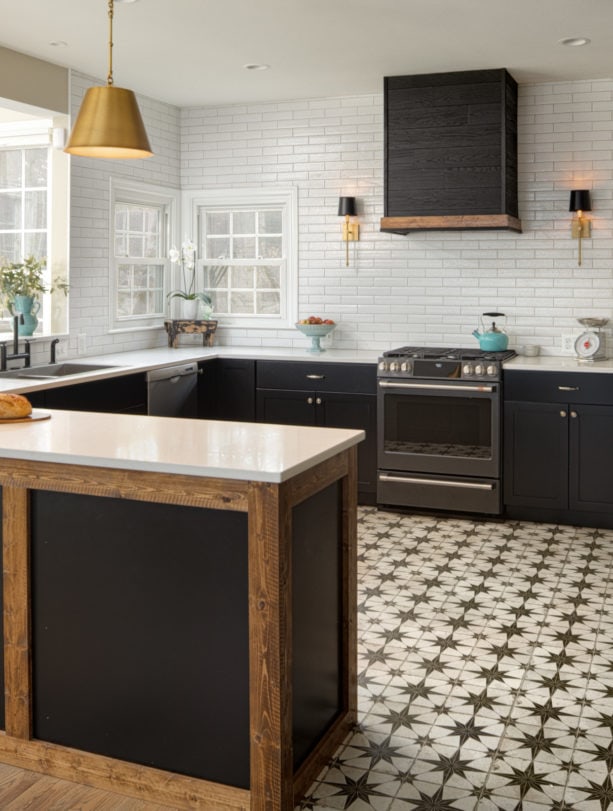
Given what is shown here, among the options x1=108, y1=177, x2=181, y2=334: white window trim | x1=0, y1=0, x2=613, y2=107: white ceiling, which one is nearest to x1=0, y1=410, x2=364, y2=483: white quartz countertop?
x1=0, y1=0, x2=613, y2=107: white ceiling

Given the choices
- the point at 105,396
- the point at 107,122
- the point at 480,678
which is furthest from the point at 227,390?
the point at 107,122

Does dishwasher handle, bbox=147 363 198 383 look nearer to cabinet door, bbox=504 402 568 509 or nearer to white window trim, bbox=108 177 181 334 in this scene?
white window trim, bbox=108 177 181 334

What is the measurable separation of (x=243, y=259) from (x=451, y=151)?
2033mm

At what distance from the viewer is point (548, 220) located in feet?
21.0

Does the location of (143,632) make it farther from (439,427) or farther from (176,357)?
(176,357)

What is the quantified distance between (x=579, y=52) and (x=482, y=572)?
3.12 meters

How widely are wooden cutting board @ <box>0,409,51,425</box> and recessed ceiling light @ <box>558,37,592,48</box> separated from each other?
365 centimetres

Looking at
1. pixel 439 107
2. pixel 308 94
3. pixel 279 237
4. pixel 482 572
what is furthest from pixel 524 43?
pixel 482 572

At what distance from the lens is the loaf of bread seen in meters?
Result: 3.36

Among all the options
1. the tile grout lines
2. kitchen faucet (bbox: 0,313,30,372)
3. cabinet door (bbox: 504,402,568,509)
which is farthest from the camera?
cabinet door (bbox: 504,402,568,509)

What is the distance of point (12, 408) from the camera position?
11.1 feet

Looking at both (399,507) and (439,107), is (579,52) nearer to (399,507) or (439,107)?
(439,107)

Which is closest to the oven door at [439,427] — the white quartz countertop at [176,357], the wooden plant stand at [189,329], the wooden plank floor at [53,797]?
the white quartz countertop at [176,357]

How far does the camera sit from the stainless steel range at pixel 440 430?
590 centimetres
